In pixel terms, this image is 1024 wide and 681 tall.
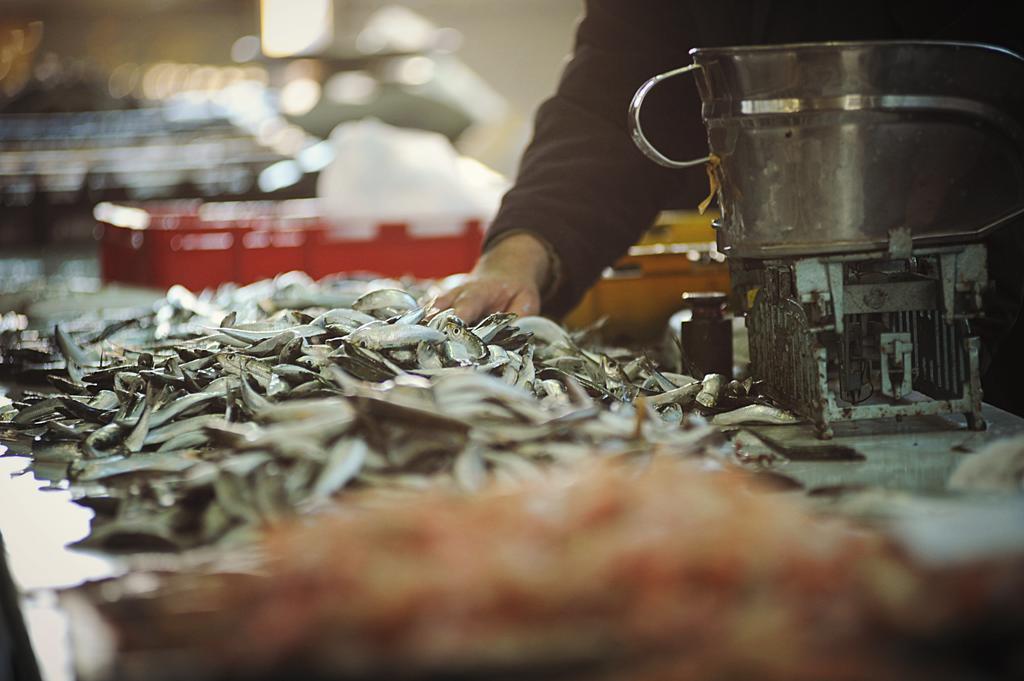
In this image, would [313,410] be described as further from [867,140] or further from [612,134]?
[612,134]

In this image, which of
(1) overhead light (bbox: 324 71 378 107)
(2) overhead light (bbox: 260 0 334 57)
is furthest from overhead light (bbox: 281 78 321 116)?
(2) overhead light (bbox: 260 0 334 57)

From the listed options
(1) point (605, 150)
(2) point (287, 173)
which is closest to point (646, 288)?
(1) point (605, 150)

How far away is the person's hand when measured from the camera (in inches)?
84.2

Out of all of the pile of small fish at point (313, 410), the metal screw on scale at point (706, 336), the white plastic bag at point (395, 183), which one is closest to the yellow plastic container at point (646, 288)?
the pile of small fish at point (313, 410)

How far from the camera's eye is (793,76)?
1337mm

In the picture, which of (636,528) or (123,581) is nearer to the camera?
(636,528)

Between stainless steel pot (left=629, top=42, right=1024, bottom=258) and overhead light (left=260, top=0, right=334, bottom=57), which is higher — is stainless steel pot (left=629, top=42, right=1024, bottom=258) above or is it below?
below

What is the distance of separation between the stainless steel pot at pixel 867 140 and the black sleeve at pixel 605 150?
0.97m

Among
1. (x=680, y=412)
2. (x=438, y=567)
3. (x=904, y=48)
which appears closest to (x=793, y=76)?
(x=904, y=48)

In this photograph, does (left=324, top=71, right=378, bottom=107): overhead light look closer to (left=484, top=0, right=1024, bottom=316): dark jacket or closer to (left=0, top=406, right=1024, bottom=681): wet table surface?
(left=484, top=0, right=1024, bottom=316): dark jacket

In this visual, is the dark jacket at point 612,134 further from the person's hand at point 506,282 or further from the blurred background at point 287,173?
the blurred background at point 287,173

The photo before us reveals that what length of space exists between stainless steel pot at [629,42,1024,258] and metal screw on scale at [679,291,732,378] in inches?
17.8

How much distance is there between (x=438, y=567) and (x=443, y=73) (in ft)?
27.2

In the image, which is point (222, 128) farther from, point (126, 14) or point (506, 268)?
point (126, 14)
